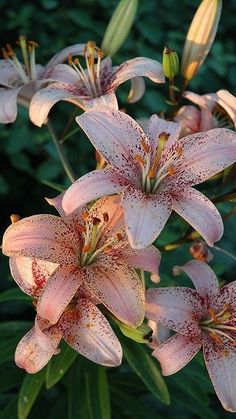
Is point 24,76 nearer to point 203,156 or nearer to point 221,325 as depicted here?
point 203,156

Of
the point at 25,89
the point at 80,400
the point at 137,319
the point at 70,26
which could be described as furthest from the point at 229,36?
the point at 137,319

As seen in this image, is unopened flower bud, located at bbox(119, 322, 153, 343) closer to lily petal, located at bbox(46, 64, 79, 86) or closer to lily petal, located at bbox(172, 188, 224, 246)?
lily petal, located at bbox(172, 188, 224, 246)

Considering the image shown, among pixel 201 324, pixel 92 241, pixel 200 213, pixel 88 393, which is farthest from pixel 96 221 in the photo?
pixel 88 393

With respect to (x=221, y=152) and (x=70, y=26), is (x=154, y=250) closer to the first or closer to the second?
(x=221, y=152)

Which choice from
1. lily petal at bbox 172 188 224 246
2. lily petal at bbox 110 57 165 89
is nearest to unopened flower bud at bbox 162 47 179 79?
lily petal at bbox 110 57 165 89

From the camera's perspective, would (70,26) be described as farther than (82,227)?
Yes
